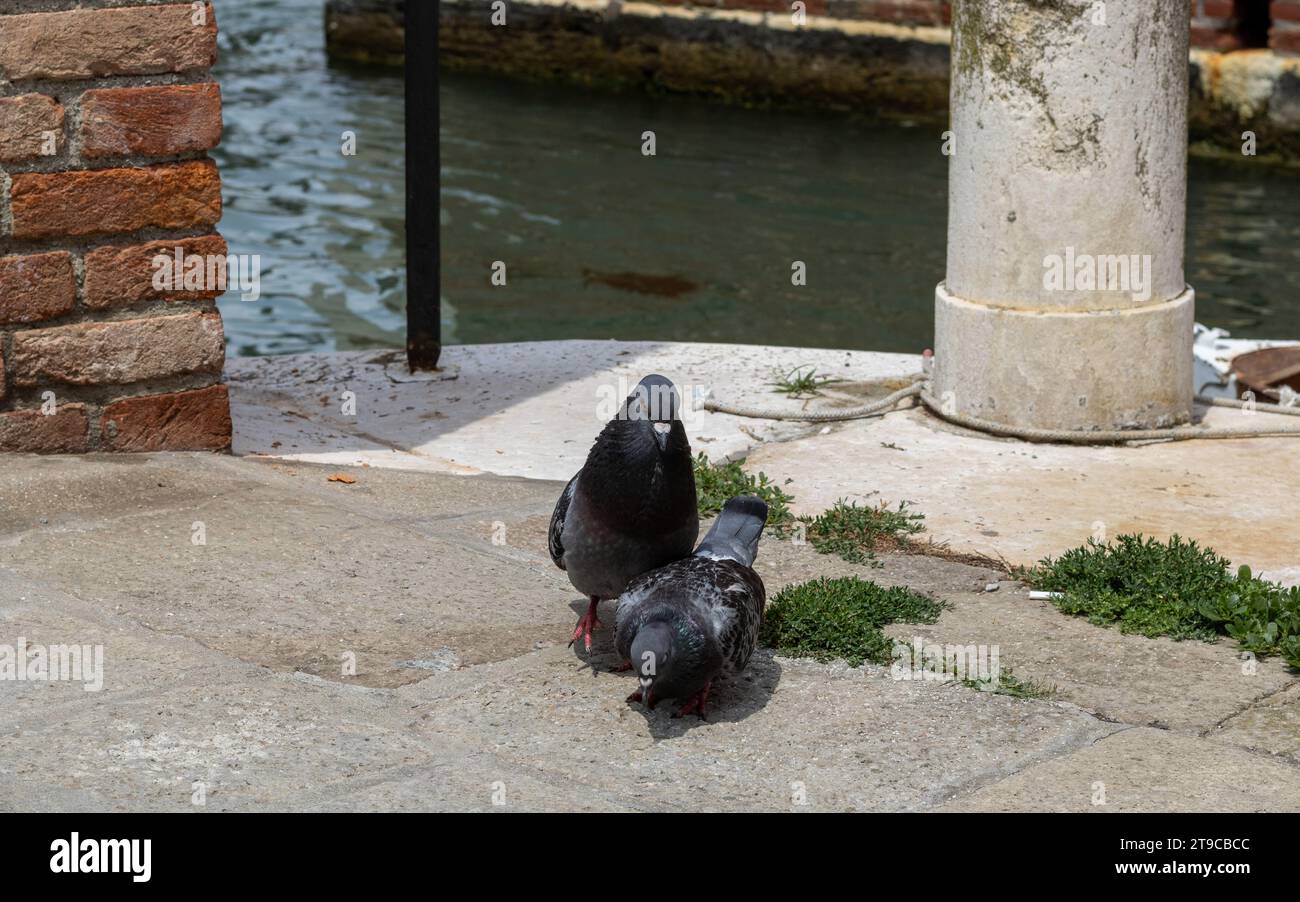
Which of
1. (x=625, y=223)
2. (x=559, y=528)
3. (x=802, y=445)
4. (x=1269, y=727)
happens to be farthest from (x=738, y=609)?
(x=625, y=223)

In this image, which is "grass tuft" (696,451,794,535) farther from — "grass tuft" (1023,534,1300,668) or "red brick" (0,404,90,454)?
"red brick" (0,404,90,454)

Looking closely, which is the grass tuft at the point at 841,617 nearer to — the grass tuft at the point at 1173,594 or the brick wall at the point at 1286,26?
the grass tuft at the point at 1173,594

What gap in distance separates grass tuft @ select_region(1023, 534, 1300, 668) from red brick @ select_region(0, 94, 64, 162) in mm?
3021

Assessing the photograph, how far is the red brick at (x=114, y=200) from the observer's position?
4832 millimetres

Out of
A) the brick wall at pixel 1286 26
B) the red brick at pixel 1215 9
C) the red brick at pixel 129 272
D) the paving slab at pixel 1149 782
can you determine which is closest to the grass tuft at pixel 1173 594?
the paving slab at pixel 1149 782

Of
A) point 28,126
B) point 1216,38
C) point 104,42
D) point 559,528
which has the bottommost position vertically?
point 559,528

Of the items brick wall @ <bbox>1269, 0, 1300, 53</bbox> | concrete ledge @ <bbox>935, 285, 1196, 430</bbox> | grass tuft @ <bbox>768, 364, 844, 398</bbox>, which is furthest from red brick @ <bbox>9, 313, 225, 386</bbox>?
brick wall @ <bbox>1269, 0, 1300, 53</bbox>

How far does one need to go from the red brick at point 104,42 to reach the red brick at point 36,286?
52 centimetres

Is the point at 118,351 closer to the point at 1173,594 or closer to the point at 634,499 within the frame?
the point at 634,499

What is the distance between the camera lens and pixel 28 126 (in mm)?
4781

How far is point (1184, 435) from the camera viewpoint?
18.8 feet

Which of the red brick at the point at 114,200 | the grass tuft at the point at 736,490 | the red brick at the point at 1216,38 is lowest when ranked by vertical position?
the grass tuft at the point at 736,490

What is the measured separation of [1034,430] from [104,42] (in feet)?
10.5

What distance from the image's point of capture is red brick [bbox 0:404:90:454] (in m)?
4.96
